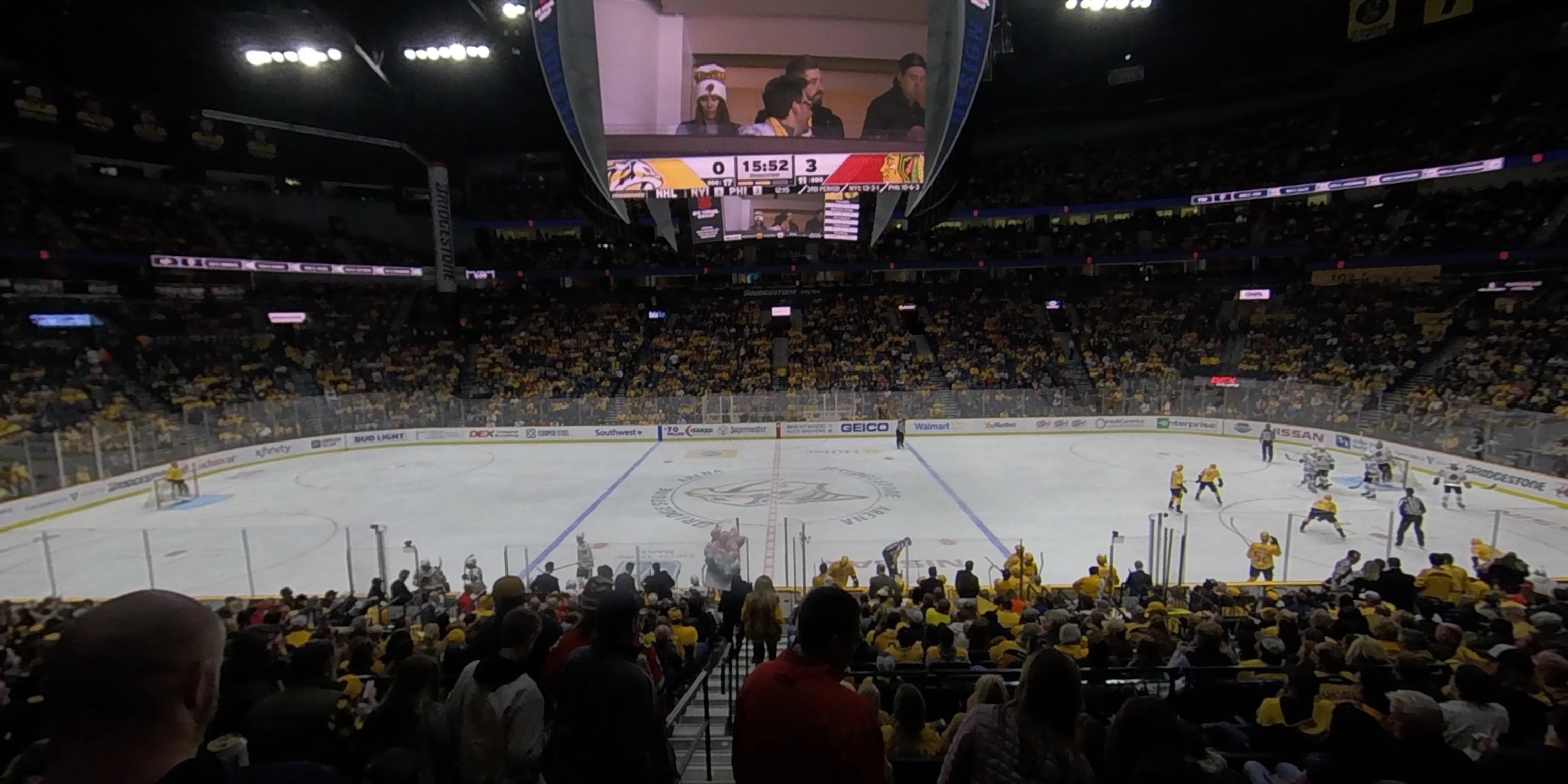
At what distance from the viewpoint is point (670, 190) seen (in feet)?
33.4

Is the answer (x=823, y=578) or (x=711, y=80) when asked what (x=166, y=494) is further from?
(x=823, y=578)

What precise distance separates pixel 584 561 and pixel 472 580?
1499 millimetres

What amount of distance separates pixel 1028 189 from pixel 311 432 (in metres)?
32.0

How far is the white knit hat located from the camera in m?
9.37

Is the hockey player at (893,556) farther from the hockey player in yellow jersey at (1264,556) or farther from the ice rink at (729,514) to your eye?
the hockey player in yellow jersey at (1264,556)

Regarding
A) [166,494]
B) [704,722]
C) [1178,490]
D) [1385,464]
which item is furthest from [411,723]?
[1385,464]

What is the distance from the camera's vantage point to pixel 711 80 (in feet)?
30.9

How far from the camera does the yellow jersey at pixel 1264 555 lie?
10.2 metres

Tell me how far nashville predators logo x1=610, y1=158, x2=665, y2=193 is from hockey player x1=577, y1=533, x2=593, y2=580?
5075 millimetres

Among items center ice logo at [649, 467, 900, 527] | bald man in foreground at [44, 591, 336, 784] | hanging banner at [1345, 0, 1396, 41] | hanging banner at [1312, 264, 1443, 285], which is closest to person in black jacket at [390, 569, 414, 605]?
center ice logo at [649, 467, 900, 527]

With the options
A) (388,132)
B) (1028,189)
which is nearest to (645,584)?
(388,132)

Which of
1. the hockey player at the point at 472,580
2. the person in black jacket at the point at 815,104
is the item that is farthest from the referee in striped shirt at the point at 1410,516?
the hockey player at the point at 472,580

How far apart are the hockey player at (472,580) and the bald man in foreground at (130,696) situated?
330 inches

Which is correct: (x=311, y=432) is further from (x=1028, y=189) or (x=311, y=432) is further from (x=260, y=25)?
(x=1028, y=189)
